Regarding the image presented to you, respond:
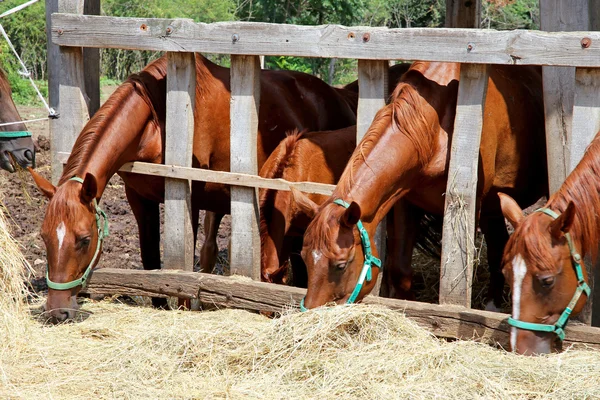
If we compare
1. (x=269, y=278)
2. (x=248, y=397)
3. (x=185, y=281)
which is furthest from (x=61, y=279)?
(x=248, y=397)

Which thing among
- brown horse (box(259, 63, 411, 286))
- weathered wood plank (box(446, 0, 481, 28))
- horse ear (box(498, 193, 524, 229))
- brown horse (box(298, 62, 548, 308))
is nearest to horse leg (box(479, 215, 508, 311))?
brown horse (box(298, 62, 548, 308))

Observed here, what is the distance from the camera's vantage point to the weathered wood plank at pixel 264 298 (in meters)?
4.22

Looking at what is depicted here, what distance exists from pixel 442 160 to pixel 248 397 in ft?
6.26

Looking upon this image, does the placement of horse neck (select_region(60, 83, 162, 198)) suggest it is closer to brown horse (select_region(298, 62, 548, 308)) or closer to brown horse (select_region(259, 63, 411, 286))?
brown horse (select_region(259, 63, 411, 286))

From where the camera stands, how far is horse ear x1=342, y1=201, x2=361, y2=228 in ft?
13.3

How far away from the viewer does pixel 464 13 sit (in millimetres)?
7652

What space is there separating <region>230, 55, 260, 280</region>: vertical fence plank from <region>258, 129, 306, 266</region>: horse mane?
0.06 metres

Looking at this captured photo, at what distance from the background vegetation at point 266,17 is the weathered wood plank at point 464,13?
6268mm

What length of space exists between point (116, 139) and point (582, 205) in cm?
284

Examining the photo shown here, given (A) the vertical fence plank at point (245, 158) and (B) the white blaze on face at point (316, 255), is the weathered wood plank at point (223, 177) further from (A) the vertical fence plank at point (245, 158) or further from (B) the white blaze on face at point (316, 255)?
(B) the white blaze on face at point (316, 255)

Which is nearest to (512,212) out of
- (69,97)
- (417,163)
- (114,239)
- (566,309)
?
(566,309)

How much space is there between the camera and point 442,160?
4660 mm

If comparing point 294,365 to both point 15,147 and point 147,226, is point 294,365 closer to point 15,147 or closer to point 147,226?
point 147,226

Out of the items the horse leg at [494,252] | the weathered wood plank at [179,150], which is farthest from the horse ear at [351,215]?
the horse leg at [494,252]
